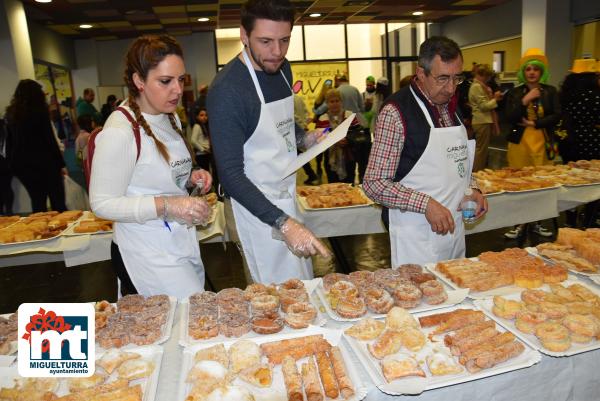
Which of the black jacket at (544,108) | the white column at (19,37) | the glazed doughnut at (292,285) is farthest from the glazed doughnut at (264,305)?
the white column at (19,37)

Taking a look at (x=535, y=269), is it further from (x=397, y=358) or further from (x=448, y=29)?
(x=448, y=29)

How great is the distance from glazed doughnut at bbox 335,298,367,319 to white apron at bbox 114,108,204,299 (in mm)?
718

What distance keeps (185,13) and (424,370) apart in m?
10.7

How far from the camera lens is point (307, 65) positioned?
562 inches

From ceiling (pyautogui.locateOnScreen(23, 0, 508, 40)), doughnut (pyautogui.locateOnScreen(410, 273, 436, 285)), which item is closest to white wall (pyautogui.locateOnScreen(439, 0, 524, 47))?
ceiling (pyautogui.locateOnScreen(23, 0, 508, 40))

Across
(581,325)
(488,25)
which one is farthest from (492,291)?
(488,25)

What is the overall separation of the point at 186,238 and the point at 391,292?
915 mm

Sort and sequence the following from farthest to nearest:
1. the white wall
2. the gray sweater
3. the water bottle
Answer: the white wall < the water bottle < the gray sweater

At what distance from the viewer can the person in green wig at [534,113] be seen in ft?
16.0

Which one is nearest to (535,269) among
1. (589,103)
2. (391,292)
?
(391,292)

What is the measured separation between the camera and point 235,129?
79.1 inches

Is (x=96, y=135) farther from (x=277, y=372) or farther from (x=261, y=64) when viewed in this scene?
(x=277, y=372)

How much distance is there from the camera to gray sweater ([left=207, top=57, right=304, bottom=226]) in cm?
195

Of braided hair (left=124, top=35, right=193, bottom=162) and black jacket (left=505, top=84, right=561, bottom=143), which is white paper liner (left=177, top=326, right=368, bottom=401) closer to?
braided hair (left=124, top=35, right=193, bottom=162)
